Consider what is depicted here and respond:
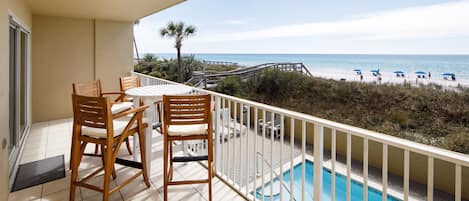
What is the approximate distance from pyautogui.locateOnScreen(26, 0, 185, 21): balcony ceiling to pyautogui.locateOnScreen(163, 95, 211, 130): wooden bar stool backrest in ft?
7.35

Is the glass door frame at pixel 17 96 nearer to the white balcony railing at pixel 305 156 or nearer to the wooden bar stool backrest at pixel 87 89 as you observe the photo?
the wooden bar stool backrest at pixel 87 89

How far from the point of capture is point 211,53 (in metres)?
34.3

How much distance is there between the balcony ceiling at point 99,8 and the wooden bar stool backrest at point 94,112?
91.2 inches

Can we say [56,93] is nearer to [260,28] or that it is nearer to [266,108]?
[266,108]

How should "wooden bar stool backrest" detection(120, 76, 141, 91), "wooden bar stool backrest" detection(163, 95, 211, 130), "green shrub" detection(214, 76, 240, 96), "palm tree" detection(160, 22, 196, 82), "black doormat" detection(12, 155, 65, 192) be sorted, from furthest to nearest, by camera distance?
"green shrub" detection(214, 76, 240, 96)
"palm tree" detection(160, 22, 196, 82)
"wooden bar stool backrest" detection(120, 76, 141, 91)
"black doormat" detection(12, 155, 65, 192)
"wooden bar stool backrest" detection(163, 95, 211, 130)

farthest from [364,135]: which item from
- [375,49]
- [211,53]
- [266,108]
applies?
[211,53]

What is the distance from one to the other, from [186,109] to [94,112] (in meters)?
0.72

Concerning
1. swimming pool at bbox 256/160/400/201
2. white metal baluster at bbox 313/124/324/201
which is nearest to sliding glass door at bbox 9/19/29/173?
white metal baluster at bbox 313/124/324/201

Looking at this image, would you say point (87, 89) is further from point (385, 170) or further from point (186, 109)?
point (385, 170)

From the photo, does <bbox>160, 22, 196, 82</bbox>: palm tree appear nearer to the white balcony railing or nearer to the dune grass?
the dune grass

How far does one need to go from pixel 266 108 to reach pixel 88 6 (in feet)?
12.4

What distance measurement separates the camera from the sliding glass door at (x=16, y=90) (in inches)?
124

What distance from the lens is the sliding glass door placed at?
3141 millimetres

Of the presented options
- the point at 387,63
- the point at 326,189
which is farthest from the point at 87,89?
the point at 387,63
